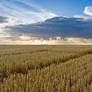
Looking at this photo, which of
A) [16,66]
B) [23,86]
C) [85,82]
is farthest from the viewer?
[16,66]

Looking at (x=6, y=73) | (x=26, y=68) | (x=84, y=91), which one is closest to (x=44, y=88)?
(x=84, y=91)

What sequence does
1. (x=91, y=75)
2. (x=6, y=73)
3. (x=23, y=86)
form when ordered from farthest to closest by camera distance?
1. (x=6, y=73)
2. (x=91, y=75)
3. (x=23, y=86)

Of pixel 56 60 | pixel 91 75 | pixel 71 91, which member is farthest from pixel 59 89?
pixel 56 60

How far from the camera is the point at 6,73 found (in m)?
6.48

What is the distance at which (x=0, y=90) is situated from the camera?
4098mm

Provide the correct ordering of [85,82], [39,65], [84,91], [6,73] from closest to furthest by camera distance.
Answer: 1. [84,91]
2. [85,82]
3. [6,73]
4. [39,65]

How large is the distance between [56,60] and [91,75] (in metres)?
4.36

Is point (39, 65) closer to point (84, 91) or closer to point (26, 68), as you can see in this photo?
point (26, 68)

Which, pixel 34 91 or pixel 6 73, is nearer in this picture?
pixel 34 91

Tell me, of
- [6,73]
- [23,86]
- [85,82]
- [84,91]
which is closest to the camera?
[84,91]

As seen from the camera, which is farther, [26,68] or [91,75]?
[26,68]

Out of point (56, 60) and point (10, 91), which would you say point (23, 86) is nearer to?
point (10, 91)

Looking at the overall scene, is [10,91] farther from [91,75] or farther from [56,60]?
[56,60]

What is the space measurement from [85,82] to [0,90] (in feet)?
7.11
